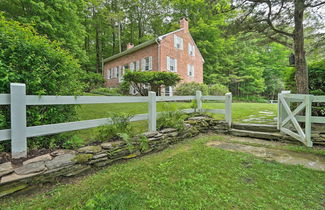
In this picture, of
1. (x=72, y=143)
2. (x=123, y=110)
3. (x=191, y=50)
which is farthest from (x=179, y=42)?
(x=72, y=143)

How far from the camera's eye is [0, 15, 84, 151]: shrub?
2094mm

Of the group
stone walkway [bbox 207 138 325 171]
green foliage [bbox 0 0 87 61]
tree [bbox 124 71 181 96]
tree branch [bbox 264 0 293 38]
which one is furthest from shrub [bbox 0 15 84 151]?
green foliage [bbox 0 0 87 61]

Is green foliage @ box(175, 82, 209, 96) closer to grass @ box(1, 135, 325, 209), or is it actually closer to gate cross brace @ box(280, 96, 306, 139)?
gate cross brace @ box(280, 96, 306, 139)

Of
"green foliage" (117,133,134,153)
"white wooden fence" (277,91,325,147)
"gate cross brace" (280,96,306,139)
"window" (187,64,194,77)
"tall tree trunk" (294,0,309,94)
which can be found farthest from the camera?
"window" (187,64,194,77)

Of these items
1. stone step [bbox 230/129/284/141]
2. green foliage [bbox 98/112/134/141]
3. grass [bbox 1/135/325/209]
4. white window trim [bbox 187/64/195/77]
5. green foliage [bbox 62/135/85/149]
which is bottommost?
grass [bbox 1/135/325/209]

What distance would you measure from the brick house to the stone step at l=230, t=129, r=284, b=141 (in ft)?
29.7

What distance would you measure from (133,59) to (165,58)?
4078 mm

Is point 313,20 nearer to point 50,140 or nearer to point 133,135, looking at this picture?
point 133,135

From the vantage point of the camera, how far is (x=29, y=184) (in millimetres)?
1874

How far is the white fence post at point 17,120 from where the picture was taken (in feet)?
6.28

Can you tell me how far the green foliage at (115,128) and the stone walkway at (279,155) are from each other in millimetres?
2181

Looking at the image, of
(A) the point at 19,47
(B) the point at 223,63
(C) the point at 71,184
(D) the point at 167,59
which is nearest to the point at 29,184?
(C) the point at 71,184

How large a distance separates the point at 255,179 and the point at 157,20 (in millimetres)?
26821

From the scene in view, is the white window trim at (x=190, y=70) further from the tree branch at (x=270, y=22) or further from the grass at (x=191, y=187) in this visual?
the grass at (x=191, y=187)
